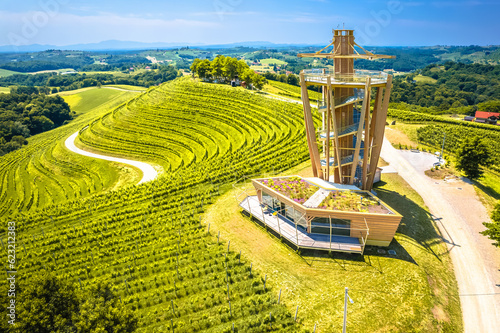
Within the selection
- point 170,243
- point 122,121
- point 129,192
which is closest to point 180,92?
point 122,121

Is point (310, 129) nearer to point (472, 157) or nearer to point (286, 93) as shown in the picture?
point (472, 157)

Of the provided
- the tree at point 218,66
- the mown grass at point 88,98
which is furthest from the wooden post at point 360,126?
the mown grass at point 88,98

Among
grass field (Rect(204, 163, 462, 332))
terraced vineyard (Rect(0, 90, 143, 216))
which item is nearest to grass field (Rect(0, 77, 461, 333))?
grass field (Rect(204, 163, 462, 332))

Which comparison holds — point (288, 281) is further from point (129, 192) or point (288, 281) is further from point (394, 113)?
point (394, 113)

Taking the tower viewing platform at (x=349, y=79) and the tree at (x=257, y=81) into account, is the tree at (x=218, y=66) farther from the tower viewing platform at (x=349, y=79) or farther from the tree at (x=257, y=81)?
the tower viewing platform at (x=349, y=79)

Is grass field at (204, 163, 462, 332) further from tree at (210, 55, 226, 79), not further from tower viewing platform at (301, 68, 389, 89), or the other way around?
tree at (210, 55, 226, 79)
